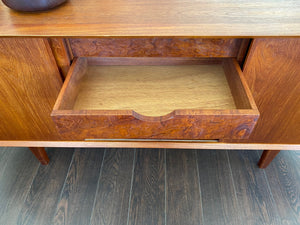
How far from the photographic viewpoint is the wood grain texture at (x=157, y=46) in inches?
23.6

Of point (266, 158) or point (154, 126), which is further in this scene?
point (266, 158)

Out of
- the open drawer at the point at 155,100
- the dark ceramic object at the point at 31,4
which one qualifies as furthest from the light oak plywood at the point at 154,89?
the dark ceramic object at the point at 31,4

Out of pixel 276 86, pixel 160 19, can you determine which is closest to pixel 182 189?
pixel 276 86

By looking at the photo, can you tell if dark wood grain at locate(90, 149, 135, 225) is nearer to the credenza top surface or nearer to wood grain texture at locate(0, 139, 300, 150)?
wood grain texture at locate(0, 139, 300, 150)

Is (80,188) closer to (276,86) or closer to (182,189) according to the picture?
(182,189)

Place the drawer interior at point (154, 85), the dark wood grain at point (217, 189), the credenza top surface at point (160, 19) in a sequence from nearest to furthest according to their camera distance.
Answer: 1. the credenza top surface at point (160, 19)
2. the drawer interior at point (154, 85)
3. the dark wood grain at point (217, 189)

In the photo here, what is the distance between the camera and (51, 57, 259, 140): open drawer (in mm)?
556

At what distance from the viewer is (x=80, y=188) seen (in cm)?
95

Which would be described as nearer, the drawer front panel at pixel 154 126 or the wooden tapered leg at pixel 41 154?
the drawer front panel at pixel 154 126

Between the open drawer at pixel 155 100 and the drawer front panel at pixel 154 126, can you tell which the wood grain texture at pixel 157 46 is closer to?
the open drawer at pixel 155 100

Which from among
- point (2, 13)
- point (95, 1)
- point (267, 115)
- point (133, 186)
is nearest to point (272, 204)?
point (267, 115)

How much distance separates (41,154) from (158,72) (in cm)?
55

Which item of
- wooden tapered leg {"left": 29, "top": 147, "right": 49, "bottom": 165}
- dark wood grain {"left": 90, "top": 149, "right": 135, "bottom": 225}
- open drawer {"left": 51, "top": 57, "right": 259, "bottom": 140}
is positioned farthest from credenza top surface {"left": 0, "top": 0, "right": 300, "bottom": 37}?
dark wood grain {"left": 90, "top": 149, "right": 135, "bottom": 225}

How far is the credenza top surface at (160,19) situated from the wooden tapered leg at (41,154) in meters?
0.49
